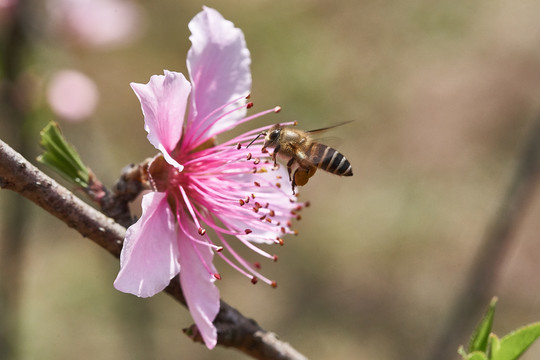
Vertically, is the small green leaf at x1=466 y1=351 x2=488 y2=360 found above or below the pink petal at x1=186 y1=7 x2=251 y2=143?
below

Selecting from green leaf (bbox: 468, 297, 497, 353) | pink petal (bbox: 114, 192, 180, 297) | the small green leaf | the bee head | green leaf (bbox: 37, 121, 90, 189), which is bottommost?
green leaf (bbox: 468, 297, 497, 353)

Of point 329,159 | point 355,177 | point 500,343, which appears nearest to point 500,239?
point 329,159

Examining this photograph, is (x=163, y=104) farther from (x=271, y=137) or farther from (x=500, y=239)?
(x=500, y=239)

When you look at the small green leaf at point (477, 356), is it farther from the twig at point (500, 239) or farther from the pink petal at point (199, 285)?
the twig at point (500, 239)

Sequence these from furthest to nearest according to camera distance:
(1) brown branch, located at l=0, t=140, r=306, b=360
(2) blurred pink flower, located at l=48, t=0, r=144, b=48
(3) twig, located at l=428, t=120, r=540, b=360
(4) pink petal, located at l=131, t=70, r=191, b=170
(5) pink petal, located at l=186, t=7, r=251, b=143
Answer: (2) blurred pink flower, located at l=48, t=0, r=144, b=48, (3) twig, located at l=428, t=120, r=540, b=360, (5) pink petal, located at l=186, t=7, r=251, b=143, (4) pink petal, located at l=131, t=70, r=191, b=170, (1) brown branch, located at l=0, t=140, r=306, b=360

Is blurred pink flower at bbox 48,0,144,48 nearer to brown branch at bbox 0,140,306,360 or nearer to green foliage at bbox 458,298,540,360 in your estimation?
brown branch at bbox 0,140,306,360

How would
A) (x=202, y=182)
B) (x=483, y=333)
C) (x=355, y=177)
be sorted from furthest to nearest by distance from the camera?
(x=355, y=177), (x=202, y=182), (x=483, y=333)

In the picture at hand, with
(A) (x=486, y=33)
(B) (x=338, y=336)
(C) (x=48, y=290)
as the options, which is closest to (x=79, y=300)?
(C) (x=48, y=290)

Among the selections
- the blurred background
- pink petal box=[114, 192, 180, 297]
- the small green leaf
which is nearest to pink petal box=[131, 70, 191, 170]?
pink petal box=[114, 192, 180, 297]
